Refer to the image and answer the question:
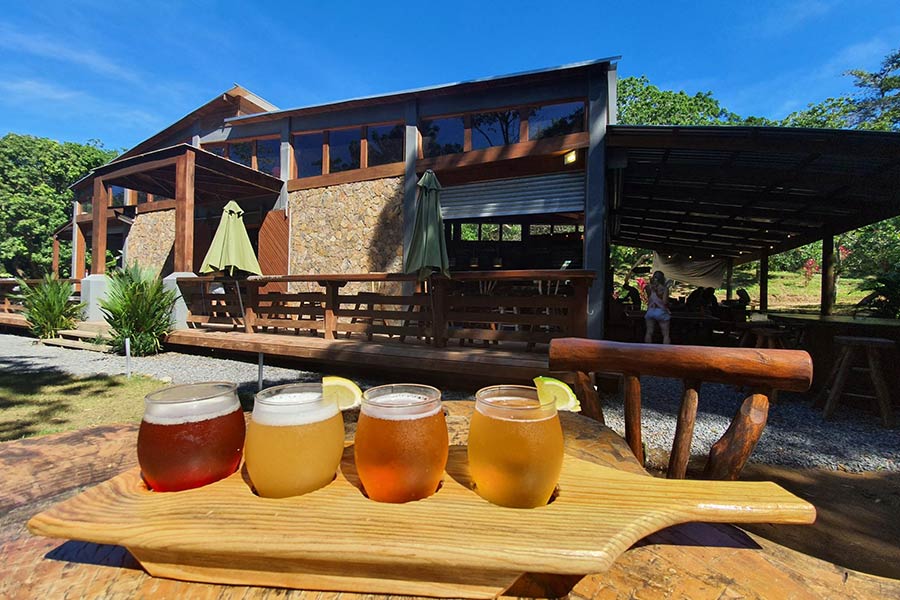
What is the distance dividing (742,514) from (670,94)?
29687 millimetres

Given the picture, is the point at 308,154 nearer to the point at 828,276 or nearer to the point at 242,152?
the point at 242,152

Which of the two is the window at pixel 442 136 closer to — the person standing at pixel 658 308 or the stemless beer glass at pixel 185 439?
the person standing at pixel 658 308

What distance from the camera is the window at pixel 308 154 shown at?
31.9ft

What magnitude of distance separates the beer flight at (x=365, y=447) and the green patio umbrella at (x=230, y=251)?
6545 millimetres

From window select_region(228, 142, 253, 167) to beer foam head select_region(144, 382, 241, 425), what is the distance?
11471 mm

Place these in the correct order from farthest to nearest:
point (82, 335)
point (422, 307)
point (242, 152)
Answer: point (242, 152)
point (82, 335)
point (422, 307)

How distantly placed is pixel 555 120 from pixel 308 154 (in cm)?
598

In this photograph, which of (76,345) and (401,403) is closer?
(401,403)

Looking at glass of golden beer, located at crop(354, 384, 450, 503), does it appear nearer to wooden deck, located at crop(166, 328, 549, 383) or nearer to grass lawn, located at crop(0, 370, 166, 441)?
grass lawn, located at crop(0, 370, 166, 441)

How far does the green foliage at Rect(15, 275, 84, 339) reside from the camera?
337 inches

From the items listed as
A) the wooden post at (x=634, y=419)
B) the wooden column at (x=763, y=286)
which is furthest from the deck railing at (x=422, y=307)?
the wooden column at (x=763, y=286)

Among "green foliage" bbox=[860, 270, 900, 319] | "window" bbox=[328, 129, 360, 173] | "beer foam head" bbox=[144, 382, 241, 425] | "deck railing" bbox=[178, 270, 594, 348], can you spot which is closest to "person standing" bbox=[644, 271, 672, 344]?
"deck railing" bbox=[178, 270, 594, 348]

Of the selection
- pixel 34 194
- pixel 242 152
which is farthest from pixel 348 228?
pixel 34 194

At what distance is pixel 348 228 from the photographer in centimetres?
916
